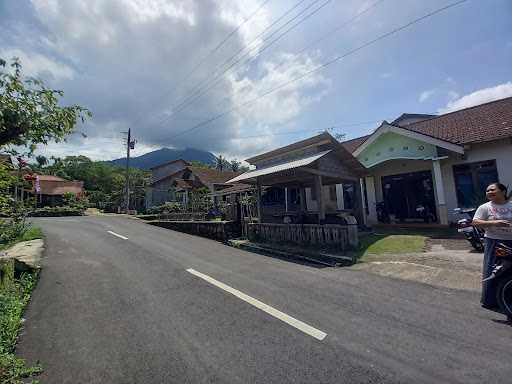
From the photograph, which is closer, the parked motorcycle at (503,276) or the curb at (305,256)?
the parked motorcycle at (503,276)

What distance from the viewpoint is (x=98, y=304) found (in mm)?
5309

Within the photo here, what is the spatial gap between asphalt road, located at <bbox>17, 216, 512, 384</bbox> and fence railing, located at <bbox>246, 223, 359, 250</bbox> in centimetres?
296

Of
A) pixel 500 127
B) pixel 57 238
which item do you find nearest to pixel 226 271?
pixel 57 238

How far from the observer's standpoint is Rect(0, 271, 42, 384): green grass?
308 centimetres

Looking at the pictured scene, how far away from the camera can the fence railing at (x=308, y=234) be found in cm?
983

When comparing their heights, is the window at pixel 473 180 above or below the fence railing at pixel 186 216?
above

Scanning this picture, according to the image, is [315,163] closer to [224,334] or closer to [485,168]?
[485,168]

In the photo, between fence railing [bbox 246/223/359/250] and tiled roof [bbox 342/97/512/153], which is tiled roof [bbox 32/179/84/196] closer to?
fence railing [bbox 246/223/359/250]

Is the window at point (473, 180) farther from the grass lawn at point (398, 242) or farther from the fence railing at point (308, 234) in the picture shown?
the fence railing at point (308, 234)

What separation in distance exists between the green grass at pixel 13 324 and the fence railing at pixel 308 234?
8.28 m

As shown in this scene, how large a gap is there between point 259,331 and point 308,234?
7.30 metres

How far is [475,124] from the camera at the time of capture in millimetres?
14516

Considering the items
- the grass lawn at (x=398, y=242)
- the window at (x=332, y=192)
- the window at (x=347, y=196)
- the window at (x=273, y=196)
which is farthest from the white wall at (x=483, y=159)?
the window at (x=273, y=196)

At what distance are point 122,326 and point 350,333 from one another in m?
3.36
